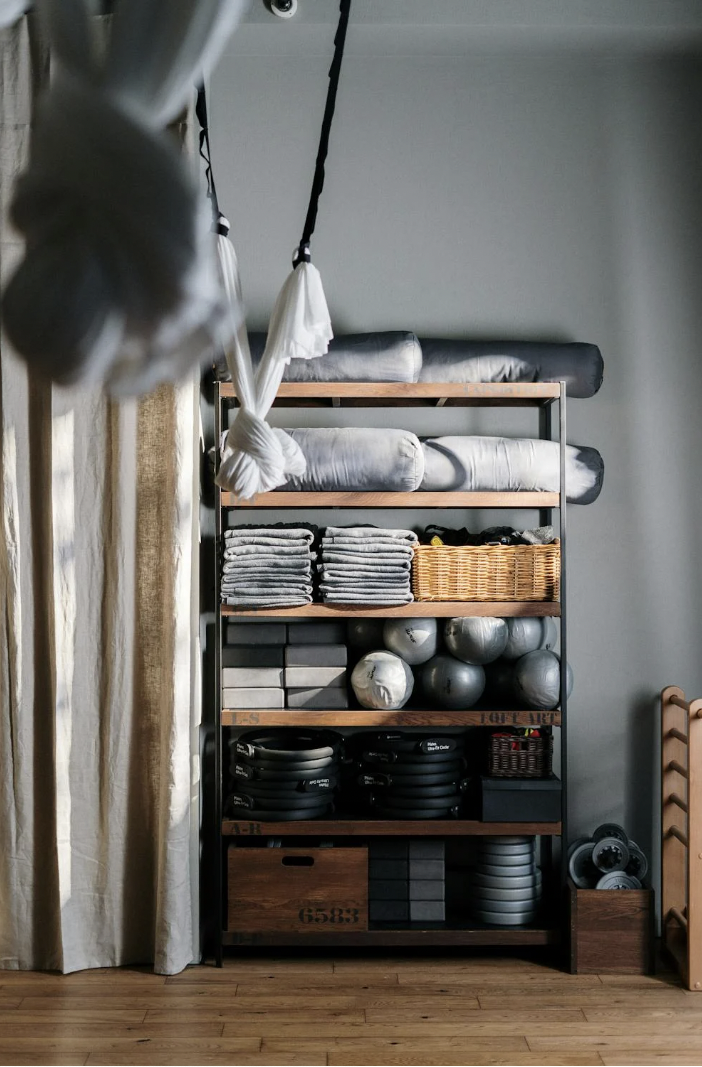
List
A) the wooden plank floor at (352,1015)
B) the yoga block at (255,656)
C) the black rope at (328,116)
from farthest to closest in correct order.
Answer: the yoga block at (255,656) → the wooden plank floor at (352,1015) → the black rope at (328,116)

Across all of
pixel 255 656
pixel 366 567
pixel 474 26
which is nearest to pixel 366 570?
pixel 366 567

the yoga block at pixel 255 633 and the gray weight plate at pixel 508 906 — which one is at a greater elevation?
the yoga block at pixel 255 633

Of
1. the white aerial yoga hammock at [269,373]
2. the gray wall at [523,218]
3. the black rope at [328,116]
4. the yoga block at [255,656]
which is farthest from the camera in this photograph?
the gray wall at [523,218]

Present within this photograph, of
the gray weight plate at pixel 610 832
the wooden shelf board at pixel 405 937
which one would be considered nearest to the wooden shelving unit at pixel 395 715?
the wooden shelf board at pixel 405 937

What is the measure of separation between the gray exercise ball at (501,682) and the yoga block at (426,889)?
59 cm

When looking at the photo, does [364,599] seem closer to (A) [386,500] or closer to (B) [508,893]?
(A) [386,500]

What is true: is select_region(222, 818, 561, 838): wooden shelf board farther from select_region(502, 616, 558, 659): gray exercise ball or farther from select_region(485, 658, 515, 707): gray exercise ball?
select_region(502, 616, 558, 659): gray exercise ball

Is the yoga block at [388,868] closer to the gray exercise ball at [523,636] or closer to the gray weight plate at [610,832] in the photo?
the gray weight plate at [610,832]

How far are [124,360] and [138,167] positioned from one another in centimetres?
13

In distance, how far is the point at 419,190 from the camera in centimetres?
310

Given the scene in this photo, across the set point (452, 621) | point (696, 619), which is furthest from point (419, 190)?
point (696, 619)

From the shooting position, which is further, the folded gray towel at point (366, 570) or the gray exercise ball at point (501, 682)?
the gray exercise ball at point (501, 682)

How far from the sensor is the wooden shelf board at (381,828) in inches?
106

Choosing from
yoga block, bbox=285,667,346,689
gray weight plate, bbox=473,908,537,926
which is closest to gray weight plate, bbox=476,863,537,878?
gray weight plate, bbox=473,908,537,926
